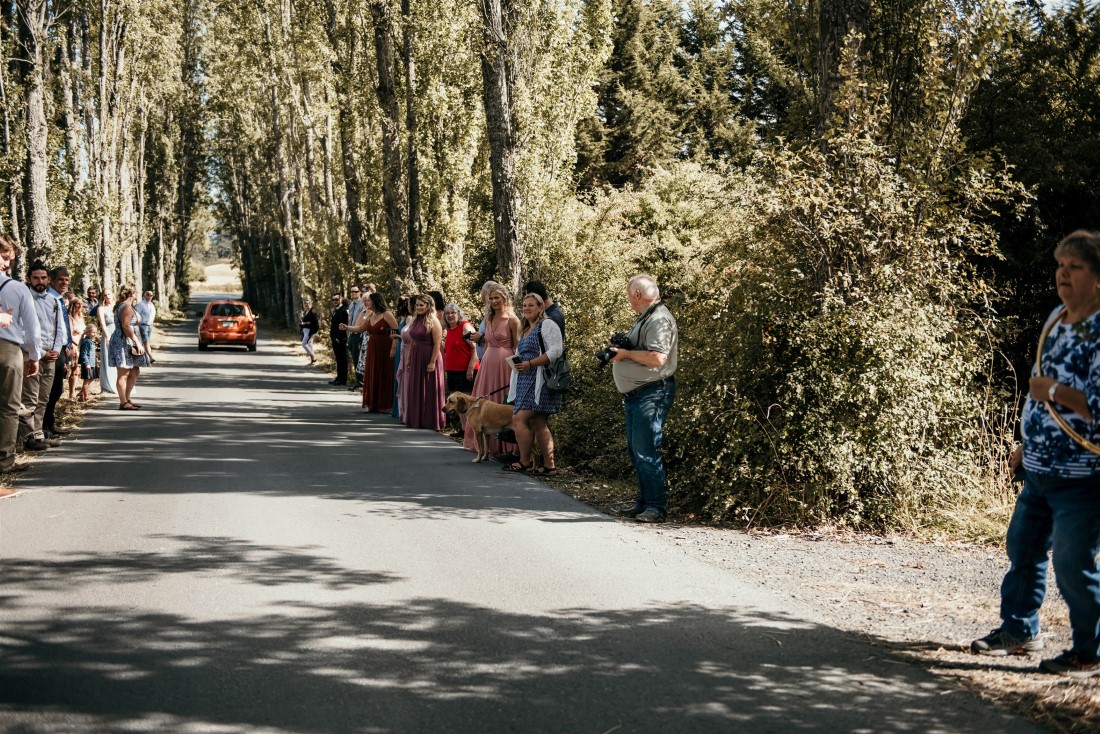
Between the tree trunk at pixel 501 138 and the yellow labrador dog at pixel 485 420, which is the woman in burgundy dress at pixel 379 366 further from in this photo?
the yellow labrador dog at pixel 485 420

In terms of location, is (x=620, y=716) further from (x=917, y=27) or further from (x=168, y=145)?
(x=168, y=145)

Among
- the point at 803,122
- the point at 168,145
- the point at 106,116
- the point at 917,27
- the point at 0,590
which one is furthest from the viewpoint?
the point at 168,145

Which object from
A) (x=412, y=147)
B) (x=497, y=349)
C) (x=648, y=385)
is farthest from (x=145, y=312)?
(x=648, y=385)

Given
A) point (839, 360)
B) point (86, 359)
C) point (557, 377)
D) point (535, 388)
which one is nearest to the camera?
point (839, 360)

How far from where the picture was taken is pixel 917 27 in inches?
433

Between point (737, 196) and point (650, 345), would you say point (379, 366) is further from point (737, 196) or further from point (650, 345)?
point (650, 345)

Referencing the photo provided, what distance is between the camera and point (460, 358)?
16.2m

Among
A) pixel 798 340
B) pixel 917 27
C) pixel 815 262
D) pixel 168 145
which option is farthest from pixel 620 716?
pixel 168 145

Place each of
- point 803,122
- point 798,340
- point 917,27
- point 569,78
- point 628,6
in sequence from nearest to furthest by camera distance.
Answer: point 798,340, point 917,27, point 803,122, point 569,78, point 628,6

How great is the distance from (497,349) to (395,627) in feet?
27.6

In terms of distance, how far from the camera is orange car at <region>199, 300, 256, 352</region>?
38.5 meters

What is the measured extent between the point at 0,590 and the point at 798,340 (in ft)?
20.3

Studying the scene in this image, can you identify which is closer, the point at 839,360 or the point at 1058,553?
the point at 1058,553

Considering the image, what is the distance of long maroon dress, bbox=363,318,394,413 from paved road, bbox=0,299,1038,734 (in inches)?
348
